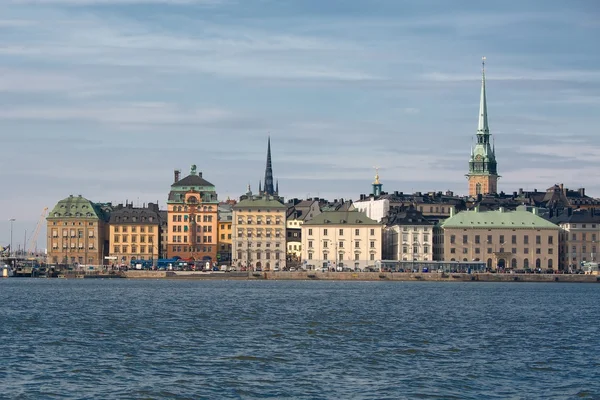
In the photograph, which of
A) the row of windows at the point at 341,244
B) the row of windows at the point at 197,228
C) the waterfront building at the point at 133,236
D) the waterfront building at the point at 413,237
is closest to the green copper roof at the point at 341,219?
the row of windows at the point at 341,244

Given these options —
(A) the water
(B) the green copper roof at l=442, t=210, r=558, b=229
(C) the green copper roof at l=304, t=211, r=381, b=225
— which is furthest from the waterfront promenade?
(A) the water

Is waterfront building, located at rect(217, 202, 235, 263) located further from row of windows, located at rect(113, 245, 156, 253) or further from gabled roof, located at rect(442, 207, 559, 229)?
gabled roof, located at rect(442, 207, 559, 229)

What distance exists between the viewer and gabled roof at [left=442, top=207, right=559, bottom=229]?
172750mm

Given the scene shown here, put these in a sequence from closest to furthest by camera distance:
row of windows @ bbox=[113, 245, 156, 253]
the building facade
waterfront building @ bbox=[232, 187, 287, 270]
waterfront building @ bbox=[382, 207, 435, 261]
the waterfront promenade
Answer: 1. the waterfront promenade
2. waterfront building @ bbox=[382, 207, 435, 261]
3. waterfront building @ bbox=[232, 187, 287, 270]
4. row of windows @ bbox=[113, 245, 156, 253]
5. the building facade

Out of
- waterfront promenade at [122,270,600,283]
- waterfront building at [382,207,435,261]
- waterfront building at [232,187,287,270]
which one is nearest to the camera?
waterfront promenade at [122,270,600,283]

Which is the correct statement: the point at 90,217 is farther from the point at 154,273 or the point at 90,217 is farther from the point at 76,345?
the point at 76,345

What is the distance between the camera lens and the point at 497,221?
174m

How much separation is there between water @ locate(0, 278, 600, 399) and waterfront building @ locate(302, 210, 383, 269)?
90505mm

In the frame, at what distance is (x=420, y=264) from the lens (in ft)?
559

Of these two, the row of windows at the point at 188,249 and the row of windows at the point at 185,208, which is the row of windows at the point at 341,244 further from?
the row of windows at the point at 185,208

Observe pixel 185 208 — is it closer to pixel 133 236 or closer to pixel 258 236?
pixel 133 236

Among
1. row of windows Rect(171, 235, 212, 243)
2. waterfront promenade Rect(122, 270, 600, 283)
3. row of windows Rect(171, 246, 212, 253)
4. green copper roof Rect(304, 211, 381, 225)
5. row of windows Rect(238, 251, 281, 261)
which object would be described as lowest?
waterfront promenade Rect(122, 270, 600, 283)

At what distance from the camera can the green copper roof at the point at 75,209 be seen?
182750mm

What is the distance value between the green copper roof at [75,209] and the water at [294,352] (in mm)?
100803
